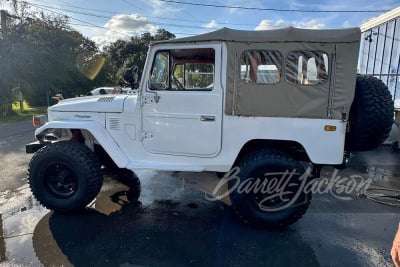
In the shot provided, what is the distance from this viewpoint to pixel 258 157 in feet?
11.2

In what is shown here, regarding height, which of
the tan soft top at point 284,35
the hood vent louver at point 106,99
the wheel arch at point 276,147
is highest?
the tan soft top at point 284,35

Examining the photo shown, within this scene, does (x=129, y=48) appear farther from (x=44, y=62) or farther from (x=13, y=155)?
(x=13, y=155)

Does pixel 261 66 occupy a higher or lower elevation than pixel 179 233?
higher

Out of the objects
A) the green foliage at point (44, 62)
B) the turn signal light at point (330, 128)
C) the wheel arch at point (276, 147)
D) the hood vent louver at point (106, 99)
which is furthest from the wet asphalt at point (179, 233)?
the green foliage at point (44, 62)

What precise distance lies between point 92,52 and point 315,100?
77.5ft

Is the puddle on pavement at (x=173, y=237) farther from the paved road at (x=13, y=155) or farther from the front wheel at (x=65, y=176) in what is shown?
the paved road at (x=13, y=155)

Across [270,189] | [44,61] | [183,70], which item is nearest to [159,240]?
[270,189]

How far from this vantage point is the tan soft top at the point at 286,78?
3.17 m

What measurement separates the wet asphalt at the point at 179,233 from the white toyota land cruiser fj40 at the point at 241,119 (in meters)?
0.30

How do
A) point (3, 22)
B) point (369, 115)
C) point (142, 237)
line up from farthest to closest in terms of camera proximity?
point (3, 22), point (142, 237), point (369, 115)

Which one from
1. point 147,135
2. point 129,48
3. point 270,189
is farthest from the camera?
point 129,48

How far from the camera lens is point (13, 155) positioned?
6.89 meters

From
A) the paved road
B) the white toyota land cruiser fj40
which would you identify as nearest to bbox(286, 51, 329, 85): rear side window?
the white toyota land cruiser fj40

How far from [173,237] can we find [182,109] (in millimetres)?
1483
